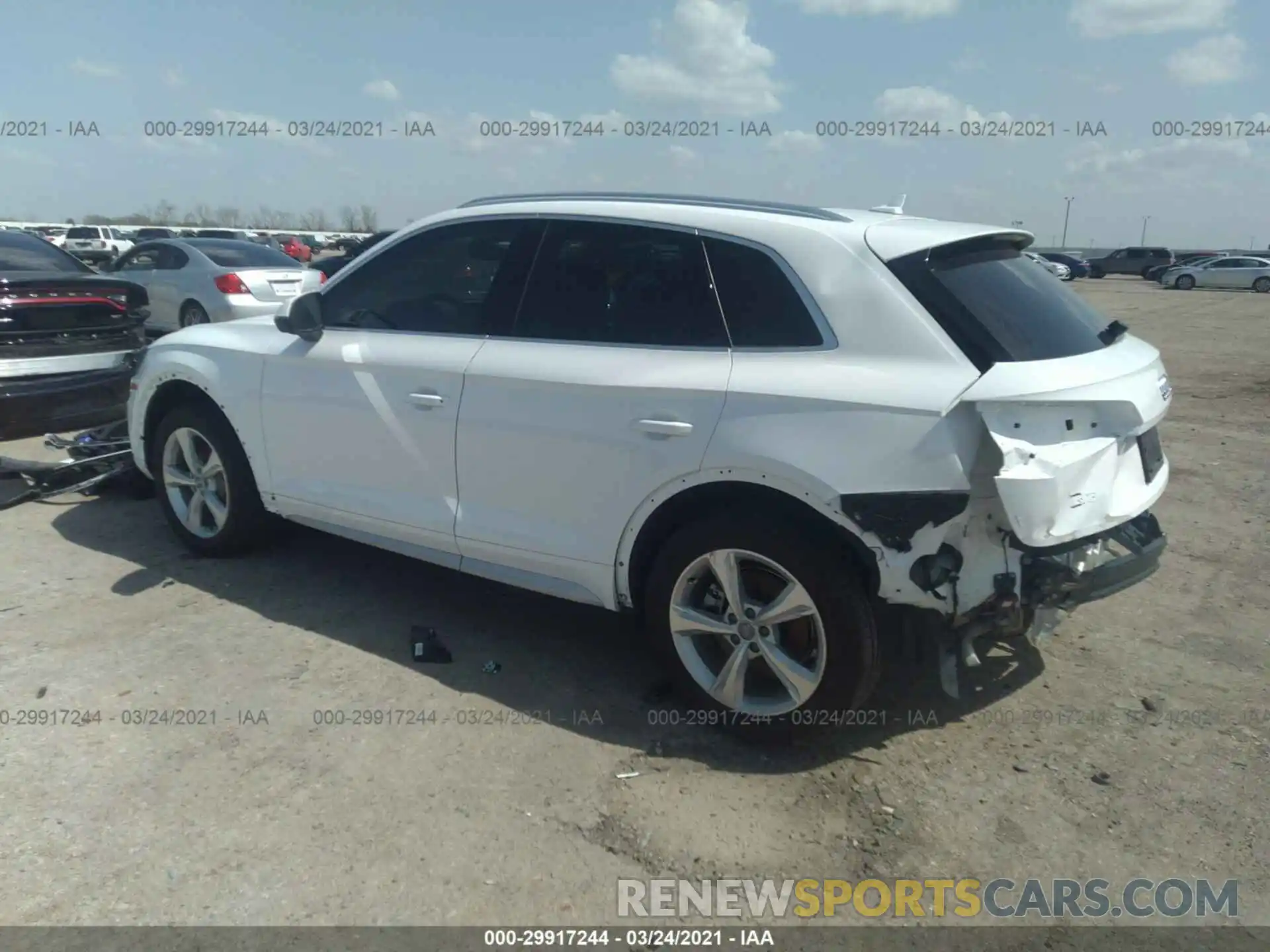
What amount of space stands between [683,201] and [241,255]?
10.3 m

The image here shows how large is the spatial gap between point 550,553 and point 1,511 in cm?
414

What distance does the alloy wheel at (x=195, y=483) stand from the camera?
4.77 m

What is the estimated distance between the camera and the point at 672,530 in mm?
3395

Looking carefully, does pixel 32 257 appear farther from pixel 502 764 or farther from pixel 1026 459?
pixel 1026 459

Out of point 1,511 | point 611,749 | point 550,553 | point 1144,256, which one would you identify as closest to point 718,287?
point 550,553

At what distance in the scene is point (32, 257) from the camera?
7.09 metres

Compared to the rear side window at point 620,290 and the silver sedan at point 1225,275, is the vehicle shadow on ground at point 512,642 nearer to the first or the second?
the rear side window at point 620,290

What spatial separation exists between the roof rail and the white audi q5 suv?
2cm

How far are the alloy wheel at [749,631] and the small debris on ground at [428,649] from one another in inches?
43.4

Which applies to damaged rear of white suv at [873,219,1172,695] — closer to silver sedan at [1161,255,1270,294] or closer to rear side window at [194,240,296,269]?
rear side window at [194,240,296,269]

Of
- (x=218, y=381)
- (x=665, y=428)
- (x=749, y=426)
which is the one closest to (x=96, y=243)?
(x=218, y=381)

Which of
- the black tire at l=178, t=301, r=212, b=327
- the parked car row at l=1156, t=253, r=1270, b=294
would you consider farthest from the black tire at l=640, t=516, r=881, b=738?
the parked car row at l=1156, t=253, r=1270, b=294

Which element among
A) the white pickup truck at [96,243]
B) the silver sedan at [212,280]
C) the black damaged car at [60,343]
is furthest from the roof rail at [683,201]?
the white pickup truck at [96,243]

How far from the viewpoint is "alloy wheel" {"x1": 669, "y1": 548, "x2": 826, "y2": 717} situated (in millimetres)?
3172
